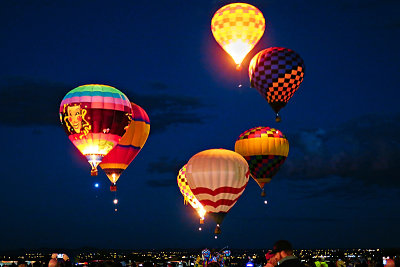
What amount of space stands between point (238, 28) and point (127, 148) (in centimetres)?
→ 634

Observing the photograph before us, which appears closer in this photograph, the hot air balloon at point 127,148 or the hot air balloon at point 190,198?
the hot air balloon at point 127,148

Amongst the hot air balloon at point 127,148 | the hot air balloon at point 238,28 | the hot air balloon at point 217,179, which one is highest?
the hot air balloon at point 238,28

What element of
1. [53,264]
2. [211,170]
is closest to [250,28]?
[211,170]

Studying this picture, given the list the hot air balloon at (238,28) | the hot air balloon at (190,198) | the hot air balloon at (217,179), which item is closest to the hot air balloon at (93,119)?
the hot air balloon at (217,179)

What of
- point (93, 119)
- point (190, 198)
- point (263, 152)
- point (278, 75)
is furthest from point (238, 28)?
point (190, 198)

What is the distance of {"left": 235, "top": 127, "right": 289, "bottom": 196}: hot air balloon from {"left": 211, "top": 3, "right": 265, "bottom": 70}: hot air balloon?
13.5 feet

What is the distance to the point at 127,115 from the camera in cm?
2145

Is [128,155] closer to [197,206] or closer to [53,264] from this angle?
[197,206]

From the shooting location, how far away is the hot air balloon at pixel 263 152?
1016 inches

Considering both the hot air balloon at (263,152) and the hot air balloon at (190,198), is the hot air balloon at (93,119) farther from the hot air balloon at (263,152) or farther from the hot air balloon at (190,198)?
the hot air balloon at (263,152)

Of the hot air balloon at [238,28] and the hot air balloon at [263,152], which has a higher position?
the hot air balloon at [238,28]

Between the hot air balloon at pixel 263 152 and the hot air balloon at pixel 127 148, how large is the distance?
472 cm

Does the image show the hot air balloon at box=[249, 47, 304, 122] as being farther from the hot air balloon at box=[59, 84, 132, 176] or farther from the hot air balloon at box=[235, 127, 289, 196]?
the hot air balloon at box=[59, 84, 132, 176]

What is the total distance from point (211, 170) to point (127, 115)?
141 inches
